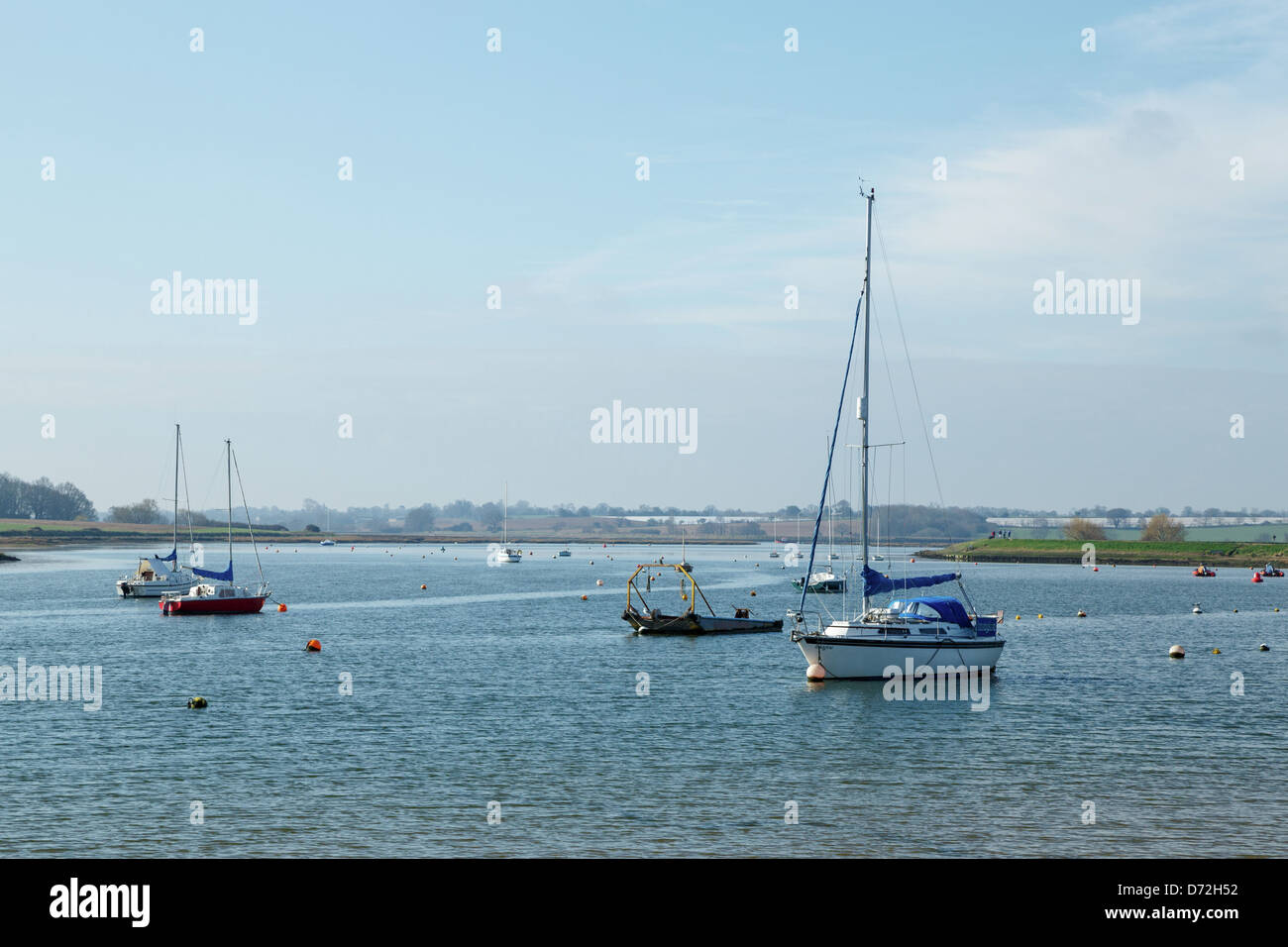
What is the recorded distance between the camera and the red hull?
106 m

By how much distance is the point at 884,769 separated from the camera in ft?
133

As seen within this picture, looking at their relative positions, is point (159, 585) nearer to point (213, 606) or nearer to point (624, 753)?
point (213, 606)

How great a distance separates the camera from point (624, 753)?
43.1 m

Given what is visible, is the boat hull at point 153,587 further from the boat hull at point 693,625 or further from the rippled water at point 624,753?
the boat hull at point 693,625

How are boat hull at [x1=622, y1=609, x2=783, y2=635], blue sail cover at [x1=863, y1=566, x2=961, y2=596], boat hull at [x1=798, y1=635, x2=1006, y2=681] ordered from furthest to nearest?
boat hull at [x1=622, y1=609, x2=783, y2=635] < blue sail cover at [x1=863, y1=566, x2=961, y2=596] < boat hull at [x1=798, y1=635, x2=1006, y2=681]

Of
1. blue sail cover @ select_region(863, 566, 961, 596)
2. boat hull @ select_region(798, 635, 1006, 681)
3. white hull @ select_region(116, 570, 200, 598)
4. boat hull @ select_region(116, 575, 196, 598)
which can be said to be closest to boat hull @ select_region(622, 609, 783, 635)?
blue sail cover @ select_region(863, 566, 961, 596)

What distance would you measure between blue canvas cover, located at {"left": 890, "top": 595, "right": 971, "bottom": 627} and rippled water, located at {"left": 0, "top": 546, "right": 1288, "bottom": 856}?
437 centimetres

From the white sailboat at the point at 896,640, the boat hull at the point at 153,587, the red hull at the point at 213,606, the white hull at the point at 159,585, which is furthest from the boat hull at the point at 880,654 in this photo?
the white hull at the point at 159,585

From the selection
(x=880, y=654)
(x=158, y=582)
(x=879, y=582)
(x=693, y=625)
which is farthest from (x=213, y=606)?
(x=880, y=654)

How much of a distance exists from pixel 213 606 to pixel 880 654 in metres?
70.8

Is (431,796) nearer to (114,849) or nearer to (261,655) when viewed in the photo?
(114,849)

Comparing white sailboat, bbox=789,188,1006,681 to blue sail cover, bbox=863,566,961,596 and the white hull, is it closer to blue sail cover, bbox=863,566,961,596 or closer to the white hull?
blue sail cover, bbox=863,566,961,596

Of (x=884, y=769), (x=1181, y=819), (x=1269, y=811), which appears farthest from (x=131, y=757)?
(x=1269, y=811)

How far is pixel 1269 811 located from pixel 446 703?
117ft
